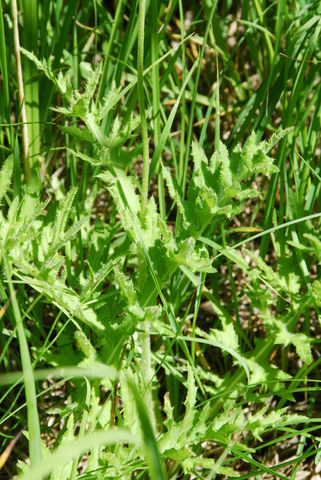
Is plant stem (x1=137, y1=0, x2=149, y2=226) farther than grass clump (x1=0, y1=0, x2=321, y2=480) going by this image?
No

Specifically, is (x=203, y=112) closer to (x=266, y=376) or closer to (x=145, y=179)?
(x=145, y=179)

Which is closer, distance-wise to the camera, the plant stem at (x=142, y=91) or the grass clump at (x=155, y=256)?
the plant stem at (x=142, y=91)

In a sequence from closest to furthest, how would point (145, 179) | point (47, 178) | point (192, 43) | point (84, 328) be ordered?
point (145, 179)
point (84, 328)
point (47, 178)
point (192, 43)

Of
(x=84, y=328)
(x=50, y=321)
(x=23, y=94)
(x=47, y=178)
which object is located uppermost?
(x=23, y=94)

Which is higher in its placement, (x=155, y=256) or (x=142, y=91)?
(x=142, y=91)

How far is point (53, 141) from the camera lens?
2.16m

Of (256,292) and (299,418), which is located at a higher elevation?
(256,292)

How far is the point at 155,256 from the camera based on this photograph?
5.33 feet

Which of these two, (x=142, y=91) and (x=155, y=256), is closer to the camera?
(x=142, y=91)

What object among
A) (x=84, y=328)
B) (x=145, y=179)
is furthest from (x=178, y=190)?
(x=84, y=328)

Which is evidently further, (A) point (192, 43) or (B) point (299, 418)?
(A) point (192, 43)

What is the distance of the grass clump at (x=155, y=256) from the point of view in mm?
1554

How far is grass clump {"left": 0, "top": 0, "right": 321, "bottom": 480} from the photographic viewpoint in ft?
5.10

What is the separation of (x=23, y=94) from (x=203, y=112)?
939mm
